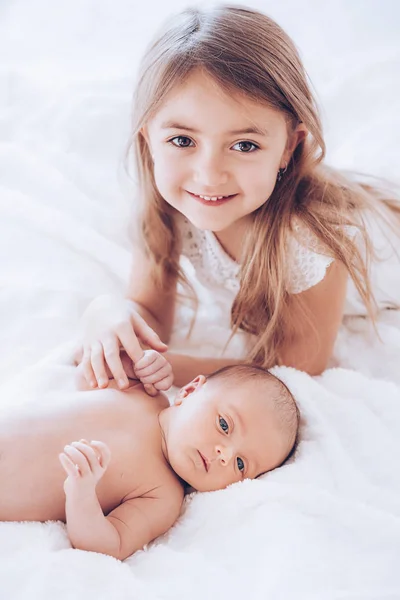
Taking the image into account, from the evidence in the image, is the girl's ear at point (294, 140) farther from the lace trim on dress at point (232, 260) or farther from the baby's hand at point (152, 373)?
the baby's hand at point (152, 373)

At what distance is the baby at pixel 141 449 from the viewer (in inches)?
37.9

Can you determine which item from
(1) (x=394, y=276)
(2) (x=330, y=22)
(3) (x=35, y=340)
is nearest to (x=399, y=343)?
(1) (x=394, y=276)

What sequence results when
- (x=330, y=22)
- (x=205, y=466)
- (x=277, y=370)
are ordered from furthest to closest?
1. (x=330, y=22)
2. (x=277, y=370)
3. (x=205, y=466)

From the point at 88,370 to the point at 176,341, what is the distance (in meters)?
0.33

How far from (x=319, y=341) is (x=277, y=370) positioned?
12cm

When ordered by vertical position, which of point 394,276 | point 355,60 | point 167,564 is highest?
point 355,60

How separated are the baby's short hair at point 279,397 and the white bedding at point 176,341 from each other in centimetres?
3

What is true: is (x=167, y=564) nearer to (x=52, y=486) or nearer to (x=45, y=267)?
(x=52, y=486)

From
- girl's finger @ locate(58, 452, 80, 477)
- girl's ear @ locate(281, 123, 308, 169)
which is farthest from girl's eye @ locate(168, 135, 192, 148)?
girl's finger @ locate(58, 452, 80, 477)

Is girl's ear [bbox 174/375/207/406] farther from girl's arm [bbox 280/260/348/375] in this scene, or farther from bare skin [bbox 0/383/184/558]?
girl's arm [bbox 280/260/348/375]

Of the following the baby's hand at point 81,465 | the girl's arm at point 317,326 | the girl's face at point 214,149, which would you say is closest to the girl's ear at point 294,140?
the girl's face at point 214,149

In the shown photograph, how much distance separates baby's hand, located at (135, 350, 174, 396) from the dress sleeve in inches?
11.1

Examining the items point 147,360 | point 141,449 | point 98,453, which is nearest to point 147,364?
point 147,360

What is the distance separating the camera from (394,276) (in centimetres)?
148
